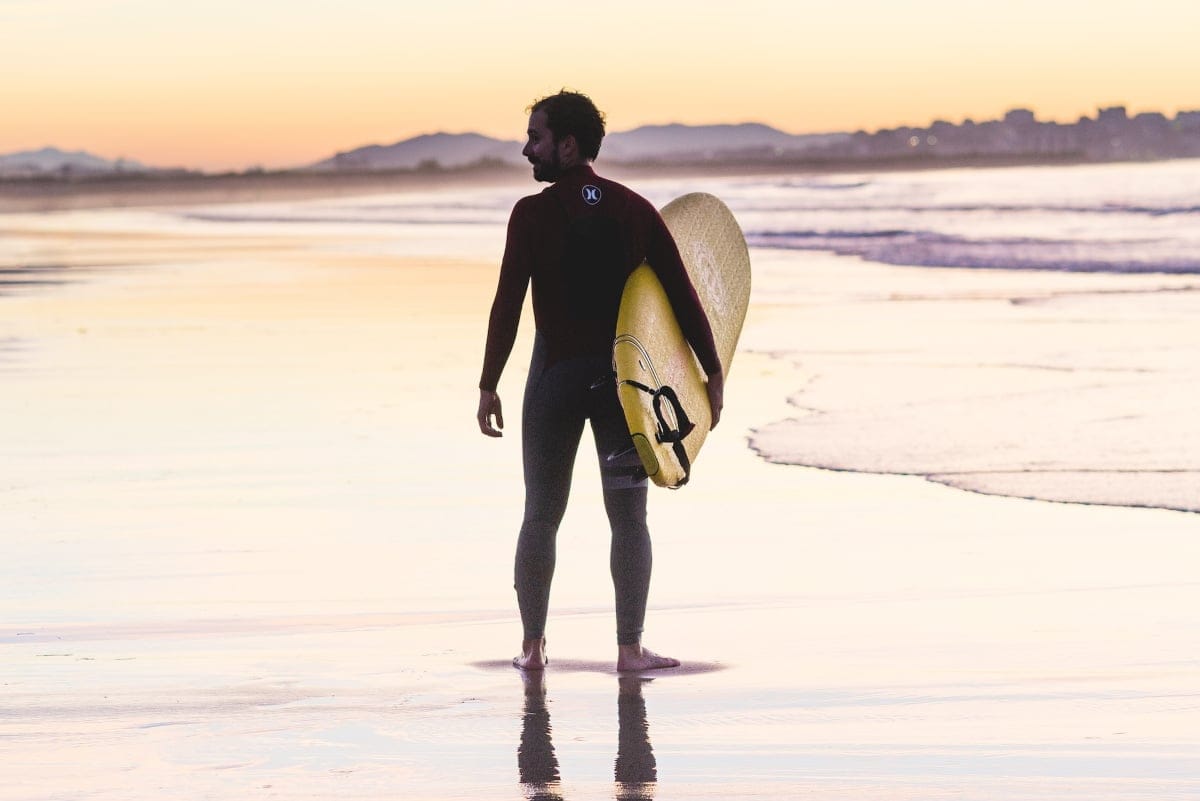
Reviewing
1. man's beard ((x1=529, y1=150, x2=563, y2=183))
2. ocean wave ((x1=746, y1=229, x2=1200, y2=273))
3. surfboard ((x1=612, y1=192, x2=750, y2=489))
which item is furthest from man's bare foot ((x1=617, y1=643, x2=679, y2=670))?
ocean wave ((x1=746, y1=229, x2=1200, y2=273))

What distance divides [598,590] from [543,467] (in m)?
0.94

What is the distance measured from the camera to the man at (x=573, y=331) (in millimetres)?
4762

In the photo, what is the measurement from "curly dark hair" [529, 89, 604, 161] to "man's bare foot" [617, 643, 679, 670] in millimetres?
1226

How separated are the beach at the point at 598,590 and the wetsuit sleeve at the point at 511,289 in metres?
0.77

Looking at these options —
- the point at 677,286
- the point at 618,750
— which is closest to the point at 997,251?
the point at 677,286

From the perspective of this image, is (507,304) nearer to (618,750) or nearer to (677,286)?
(677,286)

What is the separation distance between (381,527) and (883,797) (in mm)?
3328

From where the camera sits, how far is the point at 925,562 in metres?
6.04

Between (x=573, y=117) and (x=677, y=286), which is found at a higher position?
(x=573, y=117)

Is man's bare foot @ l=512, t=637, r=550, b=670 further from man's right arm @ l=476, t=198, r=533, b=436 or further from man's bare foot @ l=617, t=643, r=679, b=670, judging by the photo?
man's right arm @ l=476, t=198, r=533, b=436

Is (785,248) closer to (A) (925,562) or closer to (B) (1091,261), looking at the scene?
(B) (1091,261)

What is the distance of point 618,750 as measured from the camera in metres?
4.06

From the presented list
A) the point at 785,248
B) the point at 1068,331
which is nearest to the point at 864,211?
the point at 785,248

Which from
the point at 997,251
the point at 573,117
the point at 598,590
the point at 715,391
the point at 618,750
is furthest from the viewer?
the point at 997,251
